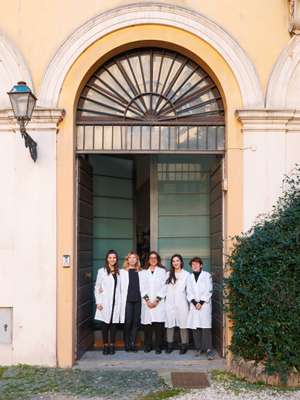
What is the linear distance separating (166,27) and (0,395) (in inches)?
223

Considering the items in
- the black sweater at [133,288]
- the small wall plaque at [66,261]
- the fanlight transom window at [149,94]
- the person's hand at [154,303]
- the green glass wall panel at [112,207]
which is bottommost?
the person's hand at [154,303]

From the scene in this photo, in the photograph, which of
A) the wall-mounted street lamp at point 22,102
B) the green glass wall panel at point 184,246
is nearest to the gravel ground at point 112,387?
the green glass wall panel at point 184,246

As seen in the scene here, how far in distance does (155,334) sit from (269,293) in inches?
106

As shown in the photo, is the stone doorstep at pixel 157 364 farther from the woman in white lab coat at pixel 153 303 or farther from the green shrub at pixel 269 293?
the green shrub at pixel 269 293

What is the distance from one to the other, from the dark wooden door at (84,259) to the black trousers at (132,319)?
669 mm

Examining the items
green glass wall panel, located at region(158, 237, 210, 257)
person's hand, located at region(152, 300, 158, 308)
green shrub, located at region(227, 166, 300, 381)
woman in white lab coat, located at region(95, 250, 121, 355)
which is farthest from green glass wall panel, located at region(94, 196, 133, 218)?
green shrub, located at region(227, 166, 300, 381)

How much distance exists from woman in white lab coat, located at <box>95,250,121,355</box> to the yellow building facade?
78cm

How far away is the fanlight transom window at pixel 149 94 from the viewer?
28.8 ft

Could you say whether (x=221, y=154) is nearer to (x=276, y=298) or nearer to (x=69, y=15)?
(x=276, y=298)

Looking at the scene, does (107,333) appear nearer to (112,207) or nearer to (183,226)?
(183,226)

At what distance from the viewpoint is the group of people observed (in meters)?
9.16

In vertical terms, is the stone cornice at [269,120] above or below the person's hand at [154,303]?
above

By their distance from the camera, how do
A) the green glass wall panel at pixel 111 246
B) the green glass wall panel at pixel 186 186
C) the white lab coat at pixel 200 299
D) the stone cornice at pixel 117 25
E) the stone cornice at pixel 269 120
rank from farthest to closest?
the green glass wall panel at pixel 111 246, the green glass wall panel at pixel 186 186, the white lab coat at pixel 200 299, the stone cornice at pixel 117 25, the stone cornice at pixel 269 120

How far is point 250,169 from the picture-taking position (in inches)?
329
